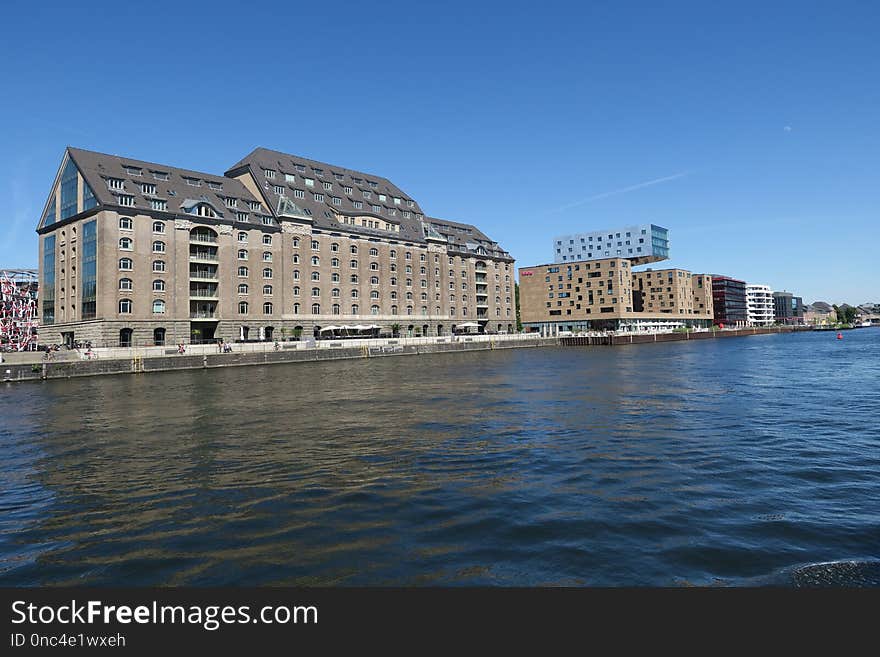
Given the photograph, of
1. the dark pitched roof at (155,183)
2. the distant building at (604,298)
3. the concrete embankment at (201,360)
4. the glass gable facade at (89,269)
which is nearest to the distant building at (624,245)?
the distant building at (604,298)

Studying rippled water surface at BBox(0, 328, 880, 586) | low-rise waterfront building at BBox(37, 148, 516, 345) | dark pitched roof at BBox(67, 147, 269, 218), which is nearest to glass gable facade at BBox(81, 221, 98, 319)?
low-rise waterfront building at BBox(37, 148, 516, 345)

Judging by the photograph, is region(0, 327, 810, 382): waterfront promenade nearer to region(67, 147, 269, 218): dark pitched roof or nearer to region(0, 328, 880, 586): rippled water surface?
region(67, 147, 269, 218): dark pitched roof

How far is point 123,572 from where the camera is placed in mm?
7957

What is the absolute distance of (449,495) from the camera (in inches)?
455

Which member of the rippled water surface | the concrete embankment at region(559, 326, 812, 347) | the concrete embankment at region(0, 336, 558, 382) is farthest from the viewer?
the concrete embankment at region(559, 326, 812, 347)

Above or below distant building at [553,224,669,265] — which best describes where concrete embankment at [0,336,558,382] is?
below

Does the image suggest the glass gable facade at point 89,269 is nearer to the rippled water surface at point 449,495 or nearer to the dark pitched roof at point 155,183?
the dark pitched roof at point 155,183

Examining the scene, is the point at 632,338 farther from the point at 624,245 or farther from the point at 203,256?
the point at 203,256

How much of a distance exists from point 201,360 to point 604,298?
372 feet

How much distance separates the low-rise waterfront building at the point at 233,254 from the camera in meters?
67.2

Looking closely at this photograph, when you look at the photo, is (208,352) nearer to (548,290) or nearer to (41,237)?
(41,237)

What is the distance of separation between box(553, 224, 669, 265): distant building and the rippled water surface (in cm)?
13192

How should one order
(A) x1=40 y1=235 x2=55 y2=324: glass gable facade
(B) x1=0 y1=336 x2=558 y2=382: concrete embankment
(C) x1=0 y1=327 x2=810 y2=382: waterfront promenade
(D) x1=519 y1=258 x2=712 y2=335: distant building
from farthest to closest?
(D) x1=519 y1=258 x2=712 y2=335: distant building → (A) x1=40 y1=235 x2=55 y2=324: glass gable facade → (C) x1=0 y1=327 x2=810 y2=382: waterfront promenade → (B) x1=0 y1=336 x2=558 y2=382: concrete embankment

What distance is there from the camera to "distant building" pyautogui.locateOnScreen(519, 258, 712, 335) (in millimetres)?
144750
